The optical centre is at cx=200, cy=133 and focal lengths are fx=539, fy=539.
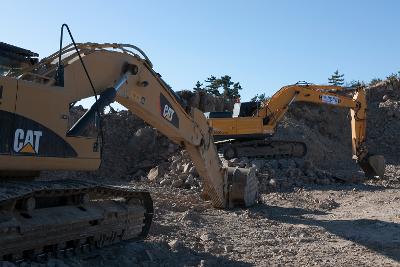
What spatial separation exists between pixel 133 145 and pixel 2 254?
15.8 metres

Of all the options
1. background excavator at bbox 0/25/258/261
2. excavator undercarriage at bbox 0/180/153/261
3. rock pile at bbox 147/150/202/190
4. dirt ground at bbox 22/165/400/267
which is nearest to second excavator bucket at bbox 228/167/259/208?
dirt ground at bbox 22/165/400/267

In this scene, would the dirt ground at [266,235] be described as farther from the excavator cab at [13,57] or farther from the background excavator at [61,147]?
the excavator cab at [13,57]

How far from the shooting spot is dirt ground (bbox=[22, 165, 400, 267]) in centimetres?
622

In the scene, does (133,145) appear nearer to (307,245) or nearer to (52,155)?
(307,245)

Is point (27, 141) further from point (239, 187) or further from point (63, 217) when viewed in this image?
point (239, 187)

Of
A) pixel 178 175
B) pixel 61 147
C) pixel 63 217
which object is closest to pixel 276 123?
pixel 178 175

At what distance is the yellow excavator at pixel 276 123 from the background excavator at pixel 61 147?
32.6 feet

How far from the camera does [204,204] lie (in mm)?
10766

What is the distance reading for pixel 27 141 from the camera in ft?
16.5

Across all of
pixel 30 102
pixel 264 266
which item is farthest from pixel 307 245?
pixel 30 102

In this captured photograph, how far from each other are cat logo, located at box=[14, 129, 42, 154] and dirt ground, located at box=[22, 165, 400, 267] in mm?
1055

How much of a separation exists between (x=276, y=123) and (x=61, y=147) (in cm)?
1312

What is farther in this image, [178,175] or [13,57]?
[178,175]

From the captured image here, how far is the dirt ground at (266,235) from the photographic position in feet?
20.4
